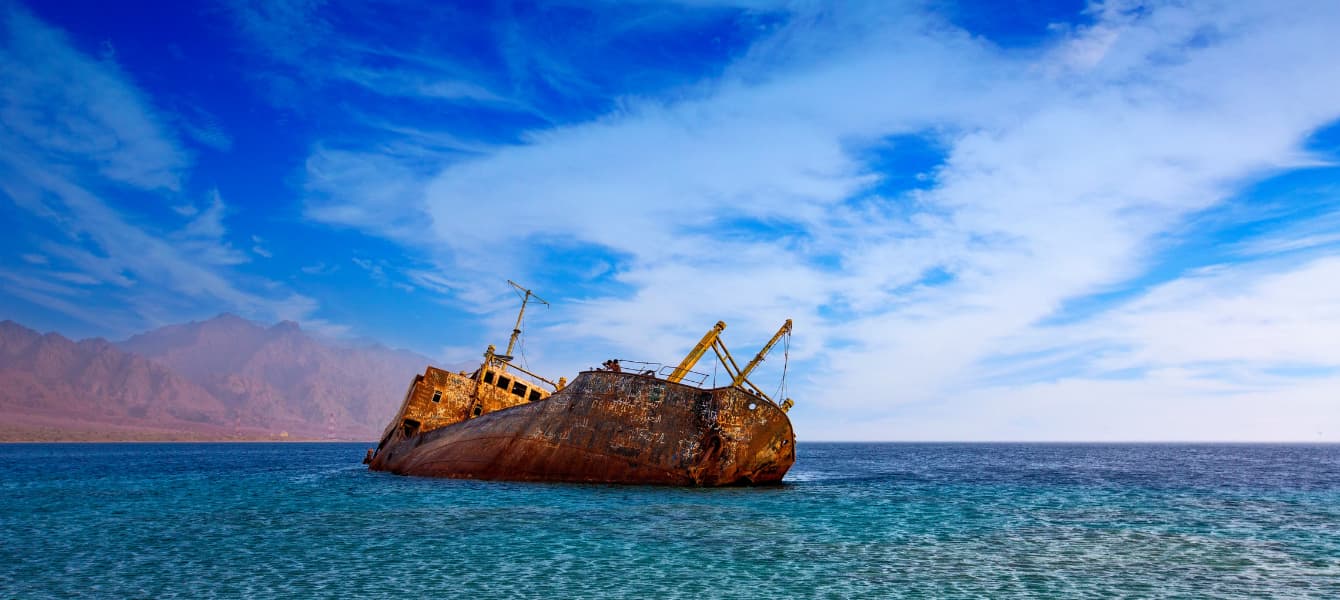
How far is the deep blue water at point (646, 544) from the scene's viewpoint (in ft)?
44.7

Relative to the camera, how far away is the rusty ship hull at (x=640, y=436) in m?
26.9

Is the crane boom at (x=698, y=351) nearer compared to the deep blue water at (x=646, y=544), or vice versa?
the deep blue water at (x=646, y=544)

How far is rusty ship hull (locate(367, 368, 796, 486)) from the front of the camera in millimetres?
26906

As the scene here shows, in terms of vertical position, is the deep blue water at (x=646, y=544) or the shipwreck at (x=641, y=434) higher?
the shipwreck at (x=641, y=434)

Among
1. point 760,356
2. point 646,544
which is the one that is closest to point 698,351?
point 760,356

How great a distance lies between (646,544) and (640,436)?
33.1 feet

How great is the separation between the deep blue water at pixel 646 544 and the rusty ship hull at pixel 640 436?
2.47 feet

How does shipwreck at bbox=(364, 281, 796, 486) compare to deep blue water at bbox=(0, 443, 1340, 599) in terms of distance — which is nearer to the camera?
deep blue water at bbox=(0, 443, 1340, 599)

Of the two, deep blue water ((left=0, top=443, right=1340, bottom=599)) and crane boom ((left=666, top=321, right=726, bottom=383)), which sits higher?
crane boom ((left=666, top=321, right=726, bottom=383))

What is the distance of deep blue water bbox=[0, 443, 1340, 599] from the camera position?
1362cm

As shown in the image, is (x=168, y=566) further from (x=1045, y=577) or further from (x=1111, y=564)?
(x=1111, y=564)

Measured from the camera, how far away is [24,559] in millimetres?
15906

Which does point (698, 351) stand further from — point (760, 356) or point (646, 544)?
point (646, 544)

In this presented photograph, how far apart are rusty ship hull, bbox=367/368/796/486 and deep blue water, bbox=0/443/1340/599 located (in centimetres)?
75
